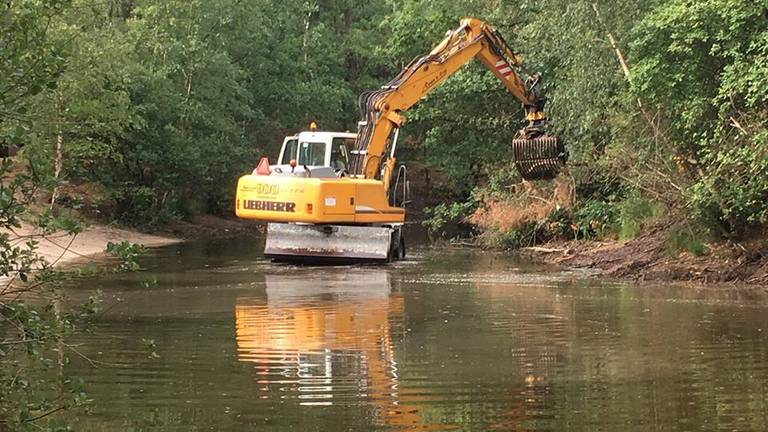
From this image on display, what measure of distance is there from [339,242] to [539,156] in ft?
15.3

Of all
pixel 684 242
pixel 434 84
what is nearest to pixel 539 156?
pixel 434 84

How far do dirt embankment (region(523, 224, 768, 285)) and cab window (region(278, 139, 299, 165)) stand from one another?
6117 mm

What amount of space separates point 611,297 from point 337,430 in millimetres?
10236

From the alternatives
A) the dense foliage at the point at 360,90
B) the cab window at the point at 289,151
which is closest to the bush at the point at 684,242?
the dense foliage at the point at 360,90

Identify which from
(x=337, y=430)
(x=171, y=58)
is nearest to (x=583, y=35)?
(x=337, y=430)

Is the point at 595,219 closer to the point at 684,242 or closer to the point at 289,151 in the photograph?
the point at 684,242

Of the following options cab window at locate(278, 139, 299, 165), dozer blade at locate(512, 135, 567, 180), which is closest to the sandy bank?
cab window at locate(278, 139, 299, 165)

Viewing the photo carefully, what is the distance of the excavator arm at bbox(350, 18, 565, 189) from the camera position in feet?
84.5

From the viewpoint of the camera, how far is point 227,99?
41.2 m

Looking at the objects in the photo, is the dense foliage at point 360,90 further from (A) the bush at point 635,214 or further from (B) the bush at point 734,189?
(A) the bush at point 635,214

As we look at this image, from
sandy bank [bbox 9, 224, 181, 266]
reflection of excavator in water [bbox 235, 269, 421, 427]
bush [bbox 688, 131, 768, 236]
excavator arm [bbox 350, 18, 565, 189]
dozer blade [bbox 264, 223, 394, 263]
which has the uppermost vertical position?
excavator arm [bbox 350, 18, 565, 189]

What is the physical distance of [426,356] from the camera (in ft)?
42.3

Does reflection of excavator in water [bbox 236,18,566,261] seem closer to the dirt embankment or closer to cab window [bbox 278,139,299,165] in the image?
cab window [bbox 278,139,299,165]

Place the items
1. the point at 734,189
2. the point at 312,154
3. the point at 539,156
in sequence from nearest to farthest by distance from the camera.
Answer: the point at 734,189, the point at 539,156, the point at 312,154
